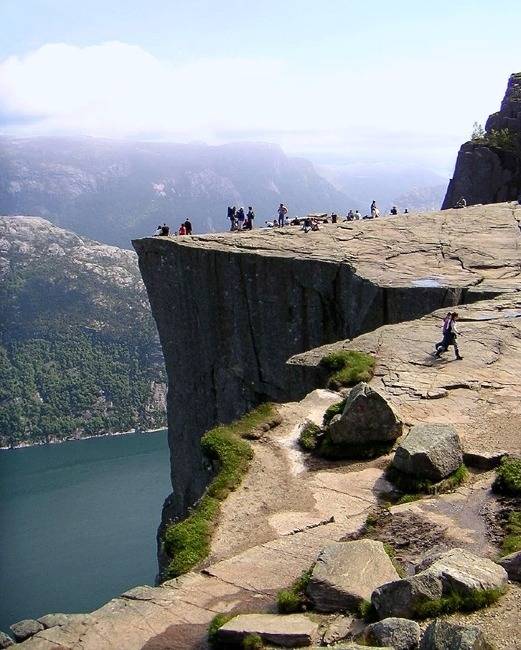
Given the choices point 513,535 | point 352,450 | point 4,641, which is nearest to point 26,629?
point 4,641

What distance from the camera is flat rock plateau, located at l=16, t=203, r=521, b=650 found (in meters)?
9.48

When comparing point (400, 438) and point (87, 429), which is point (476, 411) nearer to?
point (400, 438)

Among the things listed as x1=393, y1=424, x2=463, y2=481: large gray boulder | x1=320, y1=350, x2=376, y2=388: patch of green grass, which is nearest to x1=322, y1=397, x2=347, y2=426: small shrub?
x1=320, y1=350, x2=376, y2=388: patch of green grass

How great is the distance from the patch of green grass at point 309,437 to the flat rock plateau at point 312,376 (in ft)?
0.83

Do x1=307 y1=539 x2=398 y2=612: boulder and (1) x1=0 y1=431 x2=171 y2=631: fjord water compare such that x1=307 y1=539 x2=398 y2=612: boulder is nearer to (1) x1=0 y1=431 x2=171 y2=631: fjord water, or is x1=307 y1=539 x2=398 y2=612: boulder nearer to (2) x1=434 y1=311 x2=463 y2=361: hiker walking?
(2) x1=434 y1=311 x2=463 y2=361: hiker walking

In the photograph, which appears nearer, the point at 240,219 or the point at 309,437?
the point at 309,437

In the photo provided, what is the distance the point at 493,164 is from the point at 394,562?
42.9m

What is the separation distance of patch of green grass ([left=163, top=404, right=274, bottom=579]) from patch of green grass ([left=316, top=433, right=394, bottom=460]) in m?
1.36

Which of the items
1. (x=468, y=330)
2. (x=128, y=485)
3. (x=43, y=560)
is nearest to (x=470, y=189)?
(x=468, y=330)

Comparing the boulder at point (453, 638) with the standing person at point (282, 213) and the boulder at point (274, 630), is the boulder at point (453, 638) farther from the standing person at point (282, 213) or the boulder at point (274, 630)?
the standing person at point (282, 213)

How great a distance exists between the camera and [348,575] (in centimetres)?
876

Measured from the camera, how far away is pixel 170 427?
39.1m

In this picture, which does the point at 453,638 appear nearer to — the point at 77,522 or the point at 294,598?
the point at 294,598

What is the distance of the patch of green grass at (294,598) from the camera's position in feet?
28.4
